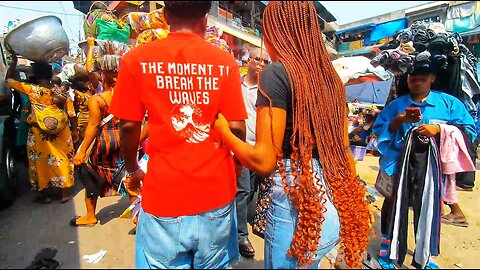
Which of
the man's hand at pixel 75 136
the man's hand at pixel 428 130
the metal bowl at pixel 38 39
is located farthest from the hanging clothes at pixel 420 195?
the man's hand at pixel 75 136

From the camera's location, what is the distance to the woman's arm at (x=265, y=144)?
113 centimetres

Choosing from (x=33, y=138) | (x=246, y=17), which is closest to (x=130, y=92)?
(x=33, y=138)

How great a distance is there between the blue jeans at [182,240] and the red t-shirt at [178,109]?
4 centimetres

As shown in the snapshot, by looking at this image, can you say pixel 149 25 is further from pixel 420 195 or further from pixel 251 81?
pixel 420 195

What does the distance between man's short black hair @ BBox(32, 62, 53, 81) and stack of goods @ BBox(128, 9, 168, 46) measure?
1224mm

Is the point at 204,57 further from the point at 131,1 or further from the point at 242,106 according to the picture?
the point at 131,1

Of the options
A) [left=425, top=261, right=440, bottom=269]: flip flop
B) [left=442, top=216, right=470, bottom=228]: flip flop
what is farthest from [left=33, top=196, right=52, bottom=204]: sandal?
[left=442, top=216, right=470, bottom=228]: flip flop

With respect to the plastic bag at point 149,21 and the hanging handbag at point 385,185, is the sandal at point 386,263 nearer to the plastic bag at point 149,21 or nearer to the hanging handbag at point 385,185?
the hanging handbag at point 385,185

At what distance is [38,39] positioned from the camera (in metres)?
3.35

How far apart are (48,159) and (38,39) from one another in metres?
1.56

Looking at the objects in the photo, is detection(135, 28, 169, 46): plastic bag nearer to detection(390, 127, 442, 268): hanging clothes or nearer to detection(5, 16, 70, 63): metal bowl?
detection(5, 16, 70, 63): metal bowl

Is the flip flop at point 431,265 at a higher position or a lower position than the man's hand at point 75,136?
lower

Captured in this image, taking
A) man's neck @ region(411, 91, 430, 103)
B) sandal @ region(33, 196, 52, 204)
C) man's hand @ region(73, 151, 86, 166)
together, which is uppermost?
man's neck @ region(411, 91, 430, 103)

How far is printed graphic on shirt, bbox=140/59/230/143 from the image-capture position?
1133mm
